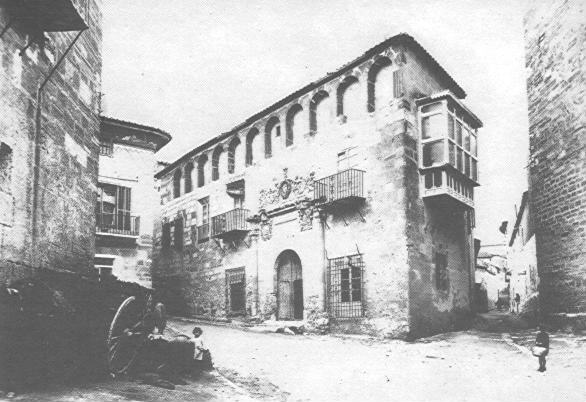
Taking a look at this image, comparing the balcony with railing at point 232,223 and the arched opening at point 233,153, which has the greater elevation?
the arched opening at point 233,153

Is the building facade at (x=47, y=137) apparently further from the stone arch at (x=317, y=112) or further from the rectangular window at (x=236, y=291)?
the rectangular window at (x=236, y=291)

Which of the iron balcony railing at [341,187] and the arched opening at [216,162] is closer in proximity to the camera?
the iron balcony railing at [341,187]

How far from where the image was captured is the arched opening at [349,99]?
17.3m

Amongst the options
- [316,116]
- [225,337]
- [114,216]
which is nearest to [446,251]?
[316,116]

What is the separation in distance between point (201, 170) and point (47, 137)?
50.6ft

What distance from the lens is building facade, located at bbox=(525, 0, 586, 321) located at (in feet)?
43.9

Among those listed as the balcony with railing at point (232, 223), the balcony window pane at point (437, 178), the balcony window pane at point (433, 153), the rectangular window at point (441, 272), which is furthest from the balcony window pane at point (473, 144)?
the balcony with railing at point (232, 223)

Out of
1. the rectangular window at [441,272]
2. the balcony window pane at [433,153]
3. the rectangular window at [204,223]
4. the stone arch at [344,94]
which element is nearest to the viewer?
the balcony window pane at [433,153]

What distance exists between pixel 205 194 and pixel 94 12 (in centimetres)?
1325

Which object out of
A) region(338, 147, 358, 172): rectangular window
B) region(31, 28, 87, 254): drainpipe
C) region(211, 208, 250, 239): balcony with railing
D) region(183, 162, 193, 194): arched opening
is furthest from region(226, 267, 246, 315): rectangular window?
region(31, 28, 87, 254): drainpipe

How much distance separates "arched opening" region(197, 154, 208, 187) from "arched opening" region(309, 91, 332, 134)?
6.48 metres

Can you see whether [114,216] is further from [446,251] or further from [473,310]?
[473,310]

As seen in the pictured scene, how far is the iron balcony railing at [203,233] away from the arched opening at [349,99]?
7911 millimetres

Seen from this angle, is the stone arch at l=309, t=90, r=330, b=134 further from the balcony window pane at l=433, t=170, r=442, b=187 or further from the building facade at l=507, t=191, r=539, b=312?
the building facade at l=507, t=191, r=539, b=312
